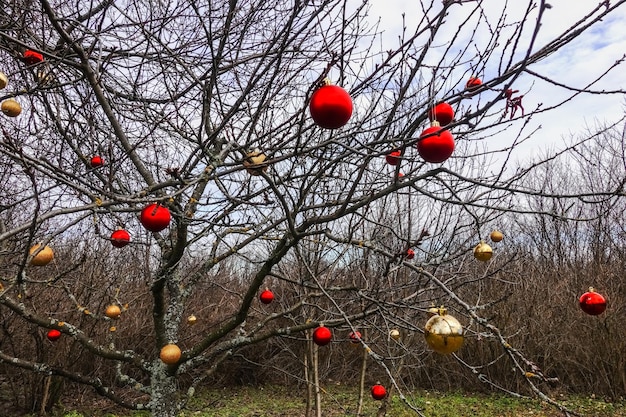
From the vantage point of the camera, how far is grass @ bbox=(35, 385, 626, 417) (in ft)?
23.9

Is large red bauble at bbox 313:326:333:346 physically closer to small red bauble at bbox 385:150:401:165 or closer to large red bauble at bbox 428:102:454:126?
small red bauble at bbox 385:150:401:165

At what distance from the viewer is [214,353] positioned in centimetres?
310

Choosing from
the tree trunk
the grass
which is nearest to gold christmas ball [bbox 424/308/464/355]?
the tree trunk

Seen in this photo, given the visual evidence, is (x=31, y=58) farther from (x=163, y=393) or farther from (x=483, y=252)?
(x=483, y=252)

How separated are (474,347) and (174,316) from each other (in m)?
7.50

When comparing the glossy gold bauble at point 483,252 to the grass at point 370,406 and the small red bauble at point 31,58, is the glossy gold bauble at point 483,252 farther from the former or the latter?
the grass at point 370,406

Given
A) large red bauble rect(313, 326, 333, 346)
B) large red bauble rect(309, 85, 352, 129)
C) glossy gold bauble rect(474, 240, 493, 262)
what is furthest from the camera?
large red bauble rect(313, 326, 333, 346)

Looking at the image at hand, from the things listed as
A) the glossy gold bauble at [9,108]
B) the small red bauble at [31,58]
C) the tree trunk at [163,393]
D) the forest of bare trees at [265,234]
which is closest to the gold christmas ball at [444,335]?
the forest of bare trees at [265,234]

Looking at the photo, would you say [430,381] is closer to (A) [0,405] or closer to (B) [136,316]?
(B) [136,316]

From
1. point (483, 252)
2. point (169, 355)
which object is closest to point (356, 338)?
point (483, 252)

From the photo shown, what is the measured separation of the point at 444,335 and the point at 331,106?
2.86 feet

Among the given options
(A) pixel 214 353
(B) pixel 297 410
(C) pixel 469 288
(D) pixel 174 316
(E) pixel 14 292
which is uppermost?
(C) pixel 469 288

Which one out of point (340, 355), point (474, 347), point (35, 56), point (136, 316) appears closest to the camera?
point (35, 56)

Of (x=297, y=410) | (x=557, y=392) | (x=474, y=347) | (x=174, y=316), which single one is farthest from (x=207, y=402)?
(x=557, y=392)
